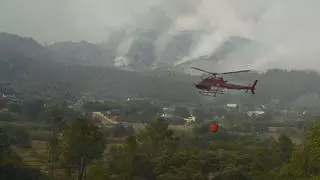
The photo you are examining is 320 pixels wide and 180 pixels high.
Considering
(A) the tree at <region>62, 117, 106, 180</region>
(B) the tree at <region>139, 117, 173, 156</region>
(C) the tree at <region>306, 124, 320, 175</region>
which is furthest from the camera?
(B) the tree at <region>139, 117, 173, 156</region>

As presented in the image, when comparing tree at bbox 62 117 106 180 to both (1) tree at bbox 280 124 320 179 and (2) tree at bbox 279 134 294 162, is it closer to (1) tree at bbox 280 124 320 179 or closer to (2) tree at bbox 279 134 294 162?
(1) tree at bbox 280 124 320 179

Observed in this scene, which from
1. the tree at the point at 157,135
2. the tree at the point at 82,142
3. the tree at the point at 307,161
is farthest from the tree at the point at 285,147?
the tree at the point at 82,142

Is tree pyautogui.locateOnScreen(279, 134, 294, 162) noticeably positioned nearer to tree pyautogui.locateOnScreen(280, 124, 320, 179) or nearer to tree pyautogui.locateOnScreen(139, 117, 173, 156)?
tree pyautogui.locateOnScreen(139, 117, 173, 156)

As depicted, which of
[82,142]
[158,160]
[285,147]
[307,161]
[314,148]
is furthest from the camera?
[285,147]

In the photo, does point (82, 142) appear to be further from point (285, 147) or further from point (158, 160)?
point (285, 147)

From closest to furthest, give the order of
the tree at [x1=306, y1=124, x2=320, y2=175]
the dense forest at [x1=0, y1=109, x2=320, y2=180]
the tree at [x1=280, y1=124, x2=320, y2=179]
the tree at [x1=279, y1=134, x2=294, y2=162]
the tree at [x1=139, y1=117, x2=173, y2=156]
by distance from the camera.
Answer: the tree at [x1=306, y1=124, x2=320, y2=175]
the tree at [x1=280, y1=124, x2=320, y2=179]
the dense forest at [x1=0, y1=109, x2=320, y2=180]
the tree at [x1=139, y1=117, x2=173, y2=156]
the tree at [x1=279, y1=134, x2=294, y2=162]

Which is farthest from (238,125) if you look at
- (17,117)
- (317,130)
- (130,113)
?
(317,130)

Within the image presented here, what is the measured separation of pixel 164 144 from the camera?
222ft

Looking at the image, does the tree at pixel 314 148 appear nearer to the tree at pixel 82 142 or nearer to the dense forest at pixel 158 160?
the dense forest at pixel 158 160

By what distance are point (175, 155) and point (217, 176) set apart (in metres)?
5.90

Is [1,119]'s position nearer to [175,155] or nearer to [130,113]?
[130,113]

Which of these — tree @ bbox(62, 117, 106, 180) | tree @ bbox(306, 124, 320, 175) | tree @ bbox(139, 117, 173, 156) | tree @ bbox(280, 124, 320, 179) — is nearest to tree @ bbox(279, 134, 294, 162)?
tree @ bbox(139, 117, 173, 156)

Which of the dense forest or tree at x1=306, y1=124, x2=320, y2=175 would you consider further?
the dense forest

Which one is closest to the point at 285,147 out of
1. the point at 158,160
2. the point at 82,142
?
the point at 158,160
